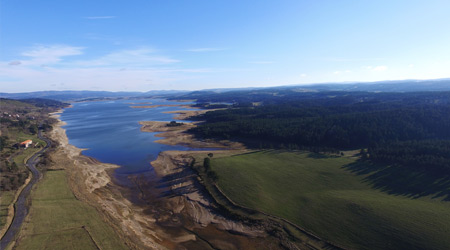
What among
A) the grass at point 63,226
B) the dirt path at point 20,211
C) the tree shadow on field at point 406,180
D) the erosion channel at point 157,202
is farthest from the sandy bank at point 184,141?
the grass at point 63,226

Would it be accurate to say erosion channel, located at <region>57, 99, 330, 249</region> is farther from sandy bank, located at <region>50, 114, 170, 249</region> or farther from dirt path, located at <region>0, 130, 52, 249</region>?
dirt path, located at <region>0, 130, 52, 249</region>

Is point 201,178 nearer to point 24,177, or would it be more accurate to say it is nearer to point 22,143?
point 24,177

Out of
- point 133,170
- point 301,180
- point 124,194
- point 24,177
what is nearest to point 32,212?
point 124,194

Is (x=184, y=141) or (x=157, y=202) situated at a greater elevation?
(x=184, y=141)

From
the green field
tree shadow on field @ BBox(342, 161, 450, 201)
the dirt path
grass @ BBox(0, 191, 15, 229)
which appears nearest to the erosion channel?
the green field

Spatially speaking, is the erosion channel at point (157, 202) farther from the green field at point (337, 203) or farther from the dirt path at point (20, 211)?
the dirt path at point (20, 211)

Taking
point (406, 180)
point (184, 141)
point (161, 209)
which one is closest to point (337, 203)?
point (406, 180)

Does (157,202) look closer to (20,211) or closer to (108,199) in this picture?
(108,199)
